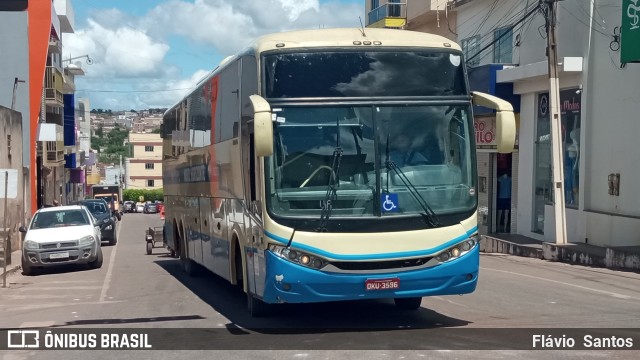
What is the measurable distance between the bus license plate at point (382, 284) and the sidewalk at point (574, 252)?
→ 1085 centimetres

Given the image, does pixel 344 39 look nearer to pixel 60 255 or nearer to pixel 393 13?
pixel 60 255

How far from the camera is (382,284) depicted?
9.62 meters

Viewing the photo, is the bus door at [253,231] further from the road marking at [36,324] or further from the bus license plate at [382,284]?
the road marking at [36,324]

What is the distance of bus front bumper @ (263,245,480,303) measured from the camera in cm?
953

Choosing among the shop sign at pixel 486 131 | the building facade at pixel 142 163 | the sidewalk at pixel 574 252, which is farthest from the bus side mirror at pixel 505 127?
the building facade at pixel 142 163

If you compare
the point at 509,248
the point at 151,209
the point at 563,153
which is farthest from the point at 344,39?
the point at 151,209

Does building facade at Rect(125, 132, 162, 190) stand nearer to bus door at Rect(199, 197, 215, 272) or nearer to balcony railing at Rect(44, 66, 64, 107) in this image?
balcony railing at Rect(44, 66, 64, 107)

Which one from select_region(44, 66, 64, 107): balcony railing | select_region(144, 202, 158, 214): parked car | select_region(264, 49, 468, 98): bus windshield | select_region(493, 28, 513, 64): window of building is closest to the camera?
select_region(264, 49, 468, 98): bus windshield

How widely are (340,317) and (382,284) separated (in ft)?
6.35

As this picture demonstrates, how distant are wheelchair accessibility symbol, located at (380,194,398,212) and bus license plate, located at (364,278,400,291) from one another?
804 millimetres

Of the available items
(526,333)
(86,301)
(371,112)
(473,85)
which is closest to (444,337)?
(526,333)

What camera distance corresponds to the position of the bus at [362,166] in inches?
376

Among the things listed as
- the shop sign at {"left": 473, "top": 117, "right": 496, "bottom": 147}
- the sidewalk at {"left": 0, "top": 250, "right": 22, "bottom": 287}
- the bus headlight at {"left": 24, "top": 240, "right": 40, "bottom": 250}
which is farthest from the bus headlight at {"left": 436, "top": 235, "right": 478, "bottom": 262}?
the shop sign at {"left": 473, "top": 117, "right": 496, "bottom": 147}

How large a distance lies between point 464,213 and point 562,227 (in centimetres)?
1391
